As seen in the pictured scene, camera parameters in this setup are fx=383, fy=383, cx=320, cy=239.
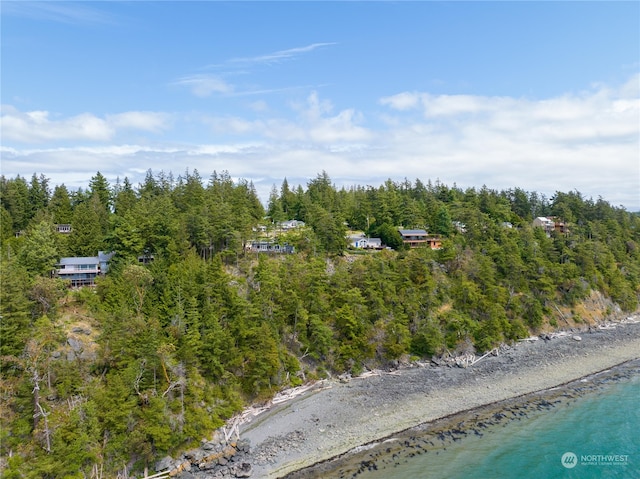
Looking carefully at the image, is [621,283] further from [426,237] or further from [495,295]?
[426,237]

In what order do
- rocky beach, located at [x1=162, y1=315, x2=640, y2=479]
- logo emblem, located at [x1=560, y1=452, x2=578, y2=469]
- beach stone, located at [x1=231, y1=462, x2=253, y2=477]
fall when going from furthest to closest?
1. logo emblem, located at [x1=560, y1=452, x2=578, y2=469]
2. rocky beach, located at [x1=162, y1=315, x2=640, y2=479]
3. beach stone, located at [x1=231, y1=462, x2=253, y2=477]

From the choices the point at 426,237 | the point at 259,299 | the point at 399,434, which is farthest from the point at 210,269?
the point at 426,237

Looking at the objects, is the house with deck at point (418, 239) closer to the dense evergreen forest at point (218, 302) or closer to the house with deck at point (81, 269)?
the dense evergreen forest at point (218, 302)

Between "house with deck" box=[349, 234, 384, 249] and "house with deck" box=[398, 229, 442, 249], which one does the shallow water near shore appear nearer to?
"house with deck" box=[398, 229, 442, 249]

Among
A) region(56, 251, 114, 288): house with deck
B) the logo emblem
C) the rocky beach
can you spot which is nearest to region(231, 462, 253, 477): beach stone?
the rocky beach

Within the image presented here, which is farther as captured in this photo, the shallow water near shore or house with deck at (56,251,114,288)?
house with deck at (56,251,114,288)

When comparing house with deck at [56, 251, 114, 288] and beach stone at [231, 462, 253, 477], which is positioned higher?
house with deck at [56, 251, 114, 288]
